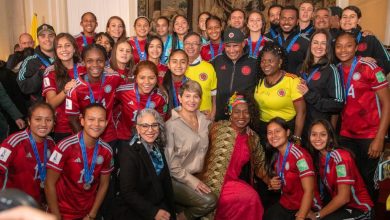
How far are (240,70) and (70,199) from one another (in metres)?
2.27

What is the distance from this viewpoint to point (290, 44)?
541 centimetres

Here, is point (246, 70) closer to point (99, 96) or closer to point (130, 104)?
point (130, 104)

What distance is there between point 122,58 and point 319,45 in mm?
2102

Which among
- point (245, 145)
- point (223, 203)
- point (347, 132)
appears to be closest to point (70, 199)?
point (223, 203)

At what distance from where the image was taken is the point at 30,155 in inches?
144

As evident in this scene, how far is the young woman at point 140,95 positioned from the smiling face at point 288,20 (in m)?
2.04

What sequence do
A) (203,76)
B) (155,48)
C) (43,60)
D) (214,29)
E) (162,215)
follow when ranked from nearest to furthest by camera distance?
(162,215) < (43,60) < (203,76) < (155,48) < (214,29)

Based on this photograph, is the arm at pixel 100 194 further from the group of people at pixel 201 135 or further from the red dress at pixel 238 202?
the red dress at pixel 238 202

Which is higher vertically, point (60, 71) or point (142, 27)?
point (142, 27)

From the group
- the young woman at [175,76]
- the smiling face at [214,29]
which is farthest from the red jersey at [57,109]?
the smiling face at [214,29]

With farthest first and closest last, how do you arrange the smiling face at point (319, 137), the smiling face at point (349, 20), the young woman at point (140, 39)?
the young woman at point (140, 39), the smiling face at point (349, 20), the smiling face at point (319, 137)

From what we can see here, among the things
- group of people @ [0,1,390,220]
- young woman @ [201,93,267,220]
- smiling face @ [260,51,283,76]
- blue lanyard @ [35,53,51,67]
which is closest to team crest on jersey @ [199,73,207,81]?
group of people @ [0,1,390,220]

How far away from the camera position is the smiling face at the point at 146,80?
427cm

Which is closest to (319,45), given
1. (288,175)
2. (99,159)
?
(288,175)
